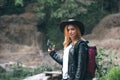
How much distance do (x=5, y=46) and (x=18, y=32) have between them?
0.84 metres

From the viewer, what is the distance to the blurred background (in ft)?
56.5

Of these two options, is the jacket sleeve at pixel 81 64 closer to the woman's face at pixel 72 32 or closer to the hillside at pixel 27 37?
the woman's face at pixel 72 32

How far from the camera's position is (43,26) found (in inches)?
750

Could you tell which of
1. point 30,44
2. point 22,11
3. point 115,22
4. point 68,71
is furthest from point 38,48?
point 68,71

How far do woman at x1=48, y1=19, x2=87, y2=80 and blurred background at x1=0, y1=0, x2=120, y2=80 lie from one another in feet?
36.6

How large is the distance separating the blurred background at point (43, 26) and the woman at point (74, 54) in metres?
11.2

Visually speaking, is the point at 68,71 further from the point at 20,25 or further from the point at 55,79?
the point at 20,25

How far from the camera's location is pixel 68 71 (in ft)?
16.6

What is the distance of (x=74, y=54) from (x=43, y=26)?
1410 cm

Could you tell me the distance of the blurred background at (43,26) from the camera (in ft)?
56.5

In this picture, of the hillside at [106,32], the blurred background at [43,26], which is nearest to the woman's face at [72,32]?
the blurred background at [43,26]

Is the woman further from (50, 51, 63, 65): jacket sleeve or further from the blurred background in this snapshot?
the blurred background

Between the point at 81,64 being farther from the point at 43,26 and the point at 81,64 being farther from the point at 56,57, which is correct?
the point at 43,26

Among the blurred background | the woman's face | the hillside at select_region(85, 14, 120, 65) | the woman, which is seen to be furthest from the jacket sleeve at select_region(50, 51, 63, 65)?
the hillside at select_region(85, 14, 120, 65)
